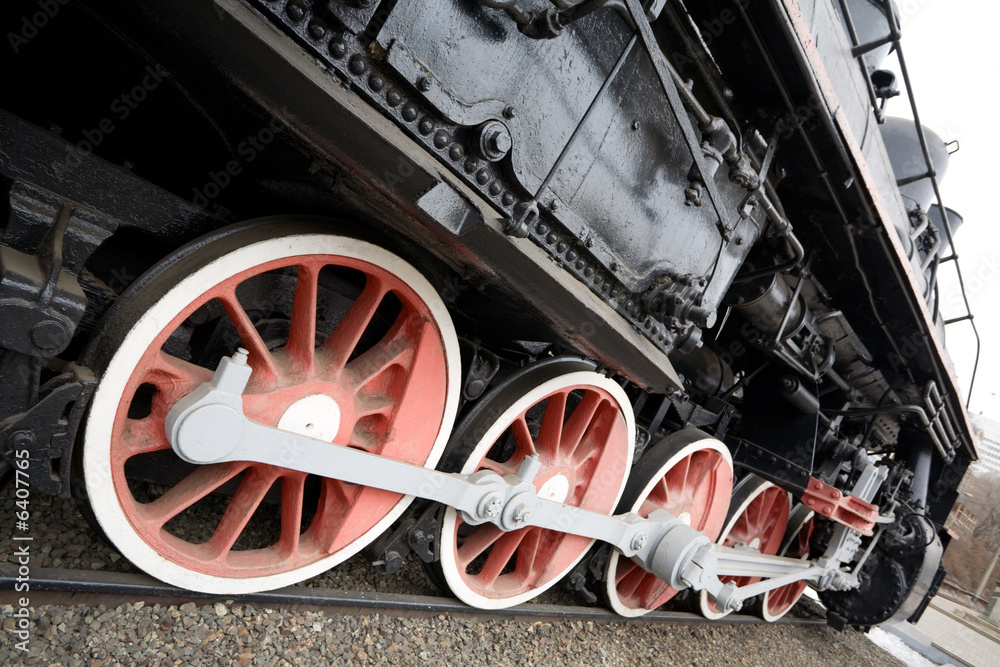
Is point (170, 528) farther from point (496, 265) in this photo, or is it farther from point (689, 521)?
point (689, 521)

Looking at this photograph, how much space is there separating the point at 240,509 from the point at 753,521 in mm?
3580

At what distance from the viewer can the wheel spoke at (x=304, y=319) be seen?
1.53 metres

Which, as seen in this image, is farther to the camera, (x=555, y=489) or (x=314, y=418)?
(x=555, y=489)

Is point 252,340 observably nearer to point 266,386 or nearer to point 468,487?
point 266,386

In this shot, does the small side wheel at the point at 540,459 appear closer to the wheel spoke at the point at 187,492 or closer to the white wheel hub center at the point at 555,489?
the white wheel hub center at the point at 555,489

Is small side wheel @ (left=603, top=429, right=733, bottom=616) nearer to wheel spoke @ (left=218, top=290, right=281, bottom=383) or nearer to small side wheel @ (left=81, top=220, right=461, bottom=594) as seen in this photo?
small side wheel @ (left=81, top=220, right=461, bottom=594)

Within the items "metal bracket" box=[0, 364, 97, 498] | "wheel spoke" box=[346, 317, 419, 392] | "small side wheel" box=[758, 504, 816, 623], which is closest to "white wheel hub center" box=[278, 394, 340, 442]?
"wheel spoke" box=[346, 317, 419, 392]

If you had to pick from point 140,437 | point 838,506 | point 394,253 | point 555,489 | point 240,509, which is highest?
point 838,506

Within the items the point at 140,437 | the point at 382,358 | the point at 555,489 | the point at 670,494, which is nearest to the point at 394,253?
the point at 382,358

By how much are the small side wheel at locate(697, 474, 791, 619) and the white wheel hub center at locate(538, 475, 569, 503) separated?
5.13 ft

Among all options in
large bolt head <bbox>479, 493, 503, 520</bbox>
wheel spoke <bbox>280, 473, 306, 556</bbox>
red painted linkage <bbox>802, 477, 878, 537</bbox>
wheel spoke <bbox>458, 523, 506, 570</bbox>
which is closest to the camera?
wheel spoke <bbox>280, 473, 306, 556</bbox>

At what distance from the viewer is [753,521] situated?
4.11 metres

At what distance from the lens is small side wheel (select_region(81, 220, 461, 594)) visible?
1.31 metres

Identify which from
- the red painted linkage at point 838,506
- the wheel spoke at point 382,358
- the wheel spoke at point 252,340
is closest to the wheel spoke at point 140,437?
the wheel spoke at point 252,340
